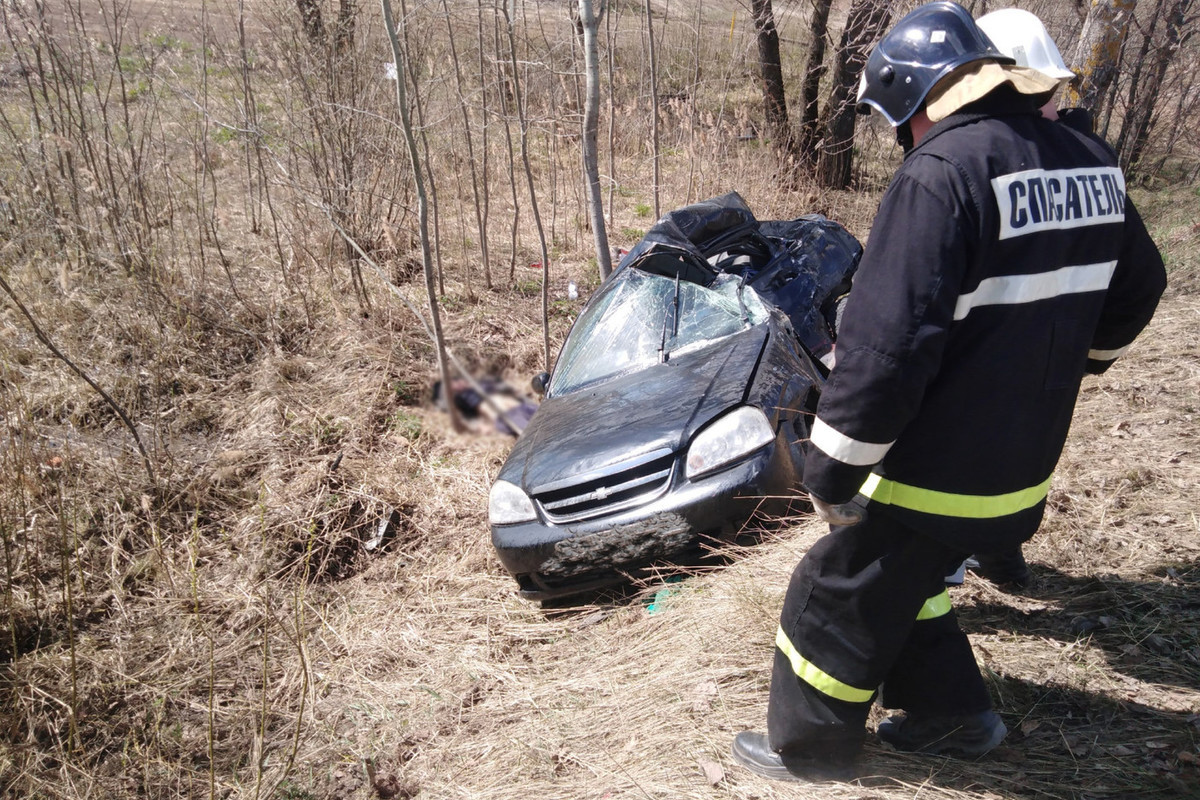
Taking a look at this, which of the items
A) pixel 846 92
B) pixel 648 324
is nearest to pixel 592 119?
pixel 648 324

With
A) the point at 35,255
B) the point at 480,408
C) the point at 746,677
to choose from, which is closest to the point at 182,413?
the point at 35,255

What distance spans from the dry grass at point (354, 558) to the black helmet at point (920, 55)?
1.29 m

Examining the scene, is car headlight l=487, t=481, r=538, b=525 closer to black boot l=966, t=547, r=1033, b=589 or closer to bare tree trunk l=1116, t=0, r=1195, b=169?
black boot l=966, t=547, r=1033, b=589

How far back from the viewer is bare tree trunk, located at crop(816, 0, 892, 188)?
880 cm

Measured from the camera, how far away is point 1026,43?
6.56 feet

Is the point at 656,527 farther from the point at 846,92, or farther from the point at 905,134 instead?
the point at 846,92

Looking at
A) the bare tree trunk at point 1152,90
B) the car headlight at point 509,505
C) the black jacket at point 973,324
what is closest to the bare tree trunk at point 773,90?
the bare tree trunk at point 1152,90

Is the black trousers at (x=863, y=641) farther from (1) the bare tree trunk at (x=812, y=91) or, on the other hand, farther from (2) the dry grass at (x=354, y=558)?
(1) the bare tree trunk at (x=812, y=91)

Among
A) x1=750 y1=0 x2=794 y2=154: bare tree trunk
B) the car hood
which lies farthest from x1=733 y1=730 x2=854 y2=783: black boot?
x1=750 y1=0 x2=794 y2=154: bare tree trunk

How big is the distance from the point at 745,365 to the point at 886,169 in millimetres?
9177

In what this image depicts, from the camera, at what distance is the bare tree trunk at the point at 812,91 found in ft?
32.6

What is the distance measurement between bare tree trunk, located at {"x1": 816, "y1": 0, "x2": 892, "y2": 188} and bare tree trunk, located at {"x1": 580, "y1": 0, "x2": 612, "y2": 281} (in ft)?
15.0

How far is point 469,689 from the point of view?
3432 millimetres

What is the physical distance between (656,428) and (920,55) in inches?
75.4
